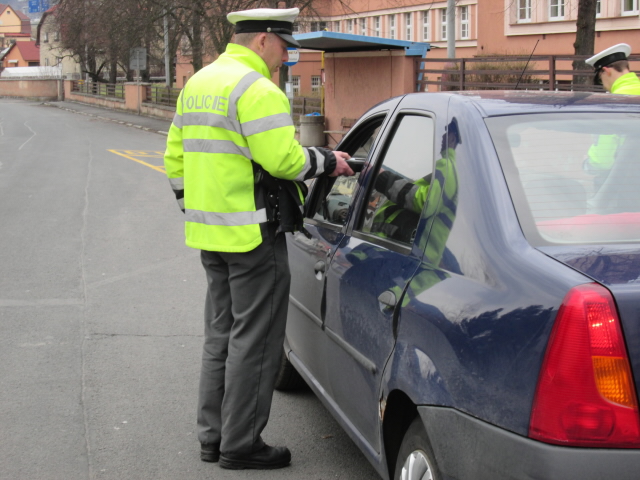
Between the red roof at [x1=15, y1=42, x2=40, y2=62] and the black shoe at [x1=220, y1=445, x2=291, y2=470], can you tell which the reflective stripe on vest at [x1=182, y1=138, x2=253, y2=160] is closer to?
the black shoe at [x1=220, y1=445, x2=291, y2=470]

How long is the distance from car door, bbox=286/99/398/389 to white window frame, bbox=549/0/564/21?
104ft

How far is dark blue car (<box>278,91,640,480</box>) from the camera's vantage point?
2205mm

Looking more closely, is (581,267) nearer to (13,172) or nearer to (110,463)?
(110,463)

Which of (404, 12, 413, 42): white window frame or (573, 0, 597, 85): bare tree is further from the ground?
(404, 12, 413, 42): white window frame

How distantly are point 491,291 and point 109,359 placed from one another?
12.3 feet

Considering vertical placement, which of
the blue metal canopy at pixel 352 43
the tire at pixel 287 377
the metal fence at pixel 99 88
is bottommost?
the tire at pixel 287 377

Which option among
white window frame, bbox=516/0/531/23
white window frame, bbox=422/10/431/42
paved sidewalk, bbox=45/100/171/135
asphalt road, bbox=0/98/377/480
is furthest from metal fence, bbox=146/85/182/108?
asphalt road, bbox=0/98/377/480

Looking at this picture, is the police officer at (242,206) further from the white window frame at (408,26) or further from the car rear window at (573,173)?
the white window frame at (408,26)

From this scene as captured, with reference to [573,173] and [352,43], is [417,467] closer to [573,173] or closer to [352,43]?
[573,173]

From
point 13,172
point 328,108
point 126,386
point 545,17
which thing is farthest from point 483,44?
point 126,386

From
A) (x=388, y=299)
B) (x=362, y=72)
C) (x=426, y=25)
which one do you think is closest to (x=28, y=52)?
(x=426, y=25)

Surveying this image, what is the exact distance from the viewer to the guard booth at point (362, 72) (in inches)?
788

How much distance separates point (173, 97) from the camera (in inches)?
1658

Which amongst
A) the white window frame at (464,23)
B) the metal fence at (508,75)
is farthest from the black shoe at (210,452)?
the white window frame at (464,23)
